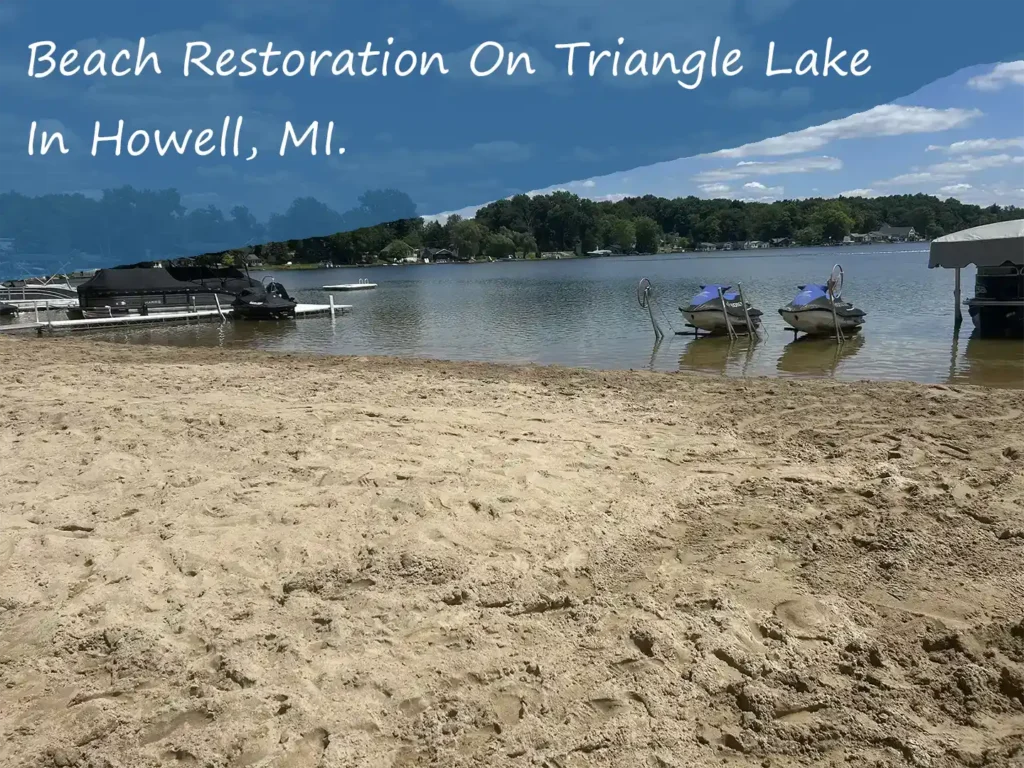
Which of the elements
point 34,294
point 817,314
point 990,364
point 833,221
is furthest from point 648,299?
point 833,221

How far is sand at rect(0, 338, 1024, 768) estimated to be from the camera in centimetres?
265

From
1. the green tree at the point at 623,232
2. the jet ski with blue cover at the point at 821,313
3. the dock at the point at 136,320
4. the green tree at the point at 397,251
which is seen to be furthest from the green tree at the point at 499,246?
the jet ski with blue cover at the point at 821,313

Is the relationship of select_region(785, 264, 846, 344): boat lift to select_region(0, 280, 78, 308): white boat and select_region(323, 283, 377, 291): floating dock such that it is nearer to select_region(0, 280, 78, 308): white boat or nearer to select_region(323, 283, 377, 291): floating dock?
select_region(0, 280, 78, 308): white boat

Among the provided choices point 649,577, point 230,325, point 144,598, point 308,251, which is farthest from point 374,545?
point 308,251

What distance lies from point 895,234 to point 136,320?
539ft

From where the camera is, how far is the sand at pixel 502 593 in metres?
2.65

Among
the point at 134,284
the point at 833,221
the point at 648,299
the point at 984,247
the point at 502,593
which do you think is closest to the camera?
the point at 502,593

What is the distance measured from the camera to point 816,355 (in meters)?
17.7

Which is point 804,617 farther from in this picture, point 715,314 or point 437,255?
point 437,255

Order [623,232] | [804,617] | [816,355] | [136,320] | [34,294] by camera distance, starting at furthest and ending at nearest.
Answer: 1. [623,232]
2. [34,294]
3. [136,320]
4. [816,355]
5. [804,617]

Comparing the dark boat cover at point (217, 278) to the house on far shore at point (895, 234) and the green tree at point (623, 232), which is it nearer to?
the green tree at point (623, 232)

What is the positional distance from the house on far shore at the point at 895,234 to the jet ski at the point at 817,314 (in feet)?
521

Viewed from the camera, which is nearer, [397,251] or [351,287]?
[351,287]

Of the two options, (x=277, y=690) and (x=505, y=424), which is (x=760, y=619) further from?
(x=505, y=424)
